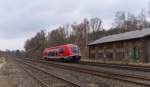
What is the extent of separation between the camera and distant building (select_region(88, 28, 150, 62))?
36.9 meters

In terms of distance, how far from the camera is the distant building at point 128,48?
3694cm

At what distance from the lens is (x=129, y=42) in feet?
133

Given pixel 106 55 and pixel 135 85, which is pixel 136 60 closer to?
pixel 106 55

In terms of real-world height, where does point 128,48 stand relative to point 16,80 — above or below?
above

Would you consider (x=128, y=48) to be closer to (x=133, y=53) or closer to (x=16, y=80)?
(x=133, y=53)

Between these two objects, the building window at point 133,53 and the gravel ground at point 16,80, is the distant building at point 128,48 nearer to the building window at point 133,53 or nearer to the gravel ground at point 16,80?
the building window at point 133,53

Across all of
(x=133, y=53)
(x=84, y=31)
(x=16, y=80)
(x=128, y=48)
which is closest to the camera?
(x=16, y=80)

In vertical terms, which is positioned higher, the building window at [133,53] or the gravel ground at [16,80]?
the building window at [133,53]

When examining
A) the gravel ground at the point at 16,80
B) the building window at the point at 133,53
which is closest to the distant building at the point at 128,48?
the building window at the point at 133,53

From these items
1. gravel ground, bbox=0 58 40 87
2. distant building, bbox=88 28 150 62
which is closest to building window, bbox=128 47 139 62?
distant building, bbox=88 28 150 62

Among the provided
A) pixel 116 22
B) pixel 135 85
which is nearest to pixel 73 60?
pixel 135 85

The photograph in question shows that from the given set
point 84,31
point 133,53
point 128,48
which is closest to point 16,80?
point 133,53

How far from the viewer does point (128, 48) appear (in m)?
40.6

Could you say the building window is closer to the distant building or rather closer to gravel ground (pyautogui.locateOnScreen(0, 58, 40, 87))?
the distant building
